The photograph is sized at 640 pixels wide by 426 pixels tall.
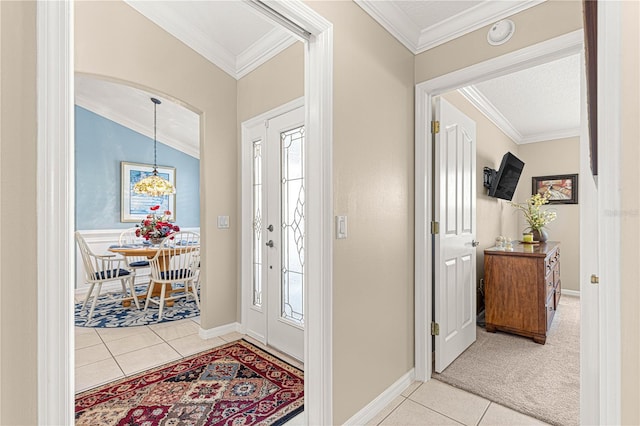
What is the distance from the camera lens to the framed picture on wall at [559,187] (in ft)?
15.4

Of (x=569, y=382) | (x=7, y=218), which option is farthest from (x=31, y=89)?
(x=569, y=382)

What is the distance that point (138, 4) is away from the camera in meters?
2.54

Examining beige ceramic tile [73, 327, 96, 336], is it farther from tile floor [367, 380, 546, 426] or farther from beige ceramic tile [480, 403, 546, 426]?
beige ceramic tile [480, 403, 546, 426]

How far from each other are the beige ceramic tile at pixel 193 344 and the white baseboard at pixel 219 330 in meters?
0.04

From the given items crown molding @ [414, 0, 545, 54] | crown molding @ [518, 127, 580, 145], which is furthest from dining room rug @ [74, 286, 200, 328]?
crown molding @ [518, 127, 580, 145]

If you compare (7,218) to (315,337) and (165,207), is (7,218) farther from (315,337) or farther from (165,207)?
(165,207)

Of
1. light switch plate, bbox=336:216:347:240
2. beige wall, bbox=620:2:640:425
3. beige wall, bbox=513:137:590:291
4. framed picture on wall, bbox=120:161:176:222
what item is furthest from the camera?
framed picture on wall, bbox=120:161:176:222

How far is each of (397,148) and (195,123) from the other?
4.13 metres

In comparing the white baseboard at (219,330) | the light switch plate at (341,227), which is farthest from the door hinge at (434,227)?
the white baseboard at (219,330)

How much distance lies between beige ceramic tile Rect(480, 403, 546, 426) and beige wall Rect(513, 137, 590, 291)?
3850mm

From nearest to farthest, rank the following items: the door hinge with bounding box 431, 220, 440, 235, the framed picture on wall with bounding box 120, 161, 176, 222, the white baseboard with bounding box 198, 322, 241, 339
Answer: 1. the door hinge with bounding box 431, 220, 440, 235
2. the white baseboard with bounding box 198, 322, 241, 339
3. the framed picture on wall with bounding box 120, 161, 176, 222

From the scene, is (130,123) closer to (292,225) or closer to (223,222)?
(223,222)

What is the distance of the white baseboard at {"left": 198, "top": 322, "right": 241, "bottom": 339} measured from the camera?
2.98m

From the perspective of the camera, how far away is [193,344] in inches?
113
